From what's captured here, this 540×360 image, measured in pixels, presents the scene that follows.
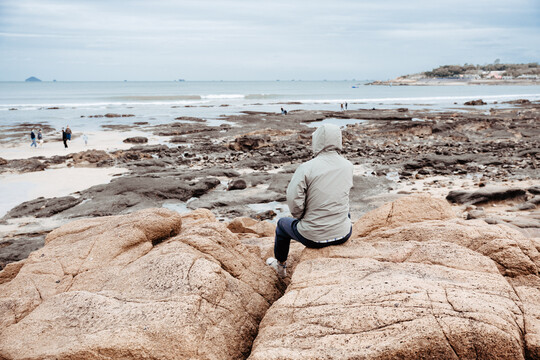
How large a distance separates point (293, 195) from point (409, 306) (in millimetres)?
2024

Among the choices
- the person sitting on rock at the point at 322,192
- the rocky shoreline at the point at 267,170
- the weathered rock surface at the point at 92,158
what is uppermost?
the person sitting on rock at the point at 322,192

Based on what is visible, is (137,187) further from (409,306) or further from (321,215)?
(409,306)

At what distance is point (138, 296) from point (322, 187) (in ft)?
8.16

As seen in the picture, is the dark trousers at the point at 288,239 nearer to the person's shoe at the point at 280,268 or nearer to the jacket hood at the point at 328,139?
the person's shoe at the point at 280,268

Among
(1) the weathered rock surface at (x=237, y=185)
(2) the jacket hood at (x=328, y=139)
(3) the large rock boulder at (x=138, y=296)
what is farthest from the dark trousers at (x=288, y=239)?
(1) the weathered rock surface at (x=237, y=185)

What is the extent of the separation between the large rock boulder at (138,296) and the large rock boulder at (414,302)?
0.54 meters

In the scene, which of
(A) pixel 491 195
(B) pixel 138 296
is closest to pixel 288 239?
(B) pixel 138 296

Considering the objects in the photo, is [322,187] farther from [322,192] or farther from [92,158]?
[92,158]

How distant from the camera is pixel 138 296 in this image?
13.1ft

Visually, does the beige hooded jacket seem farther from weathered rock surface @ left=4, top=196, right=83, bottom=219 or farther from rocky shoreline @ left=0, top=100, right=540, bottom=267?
weathered rock surface @ left=4, top=196, right=83, bottom=219

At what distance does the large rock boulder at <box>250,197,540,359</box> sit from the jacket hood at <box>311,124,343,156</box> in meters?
1.36

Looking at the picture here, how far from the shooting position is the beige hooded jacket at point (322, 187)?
492cm

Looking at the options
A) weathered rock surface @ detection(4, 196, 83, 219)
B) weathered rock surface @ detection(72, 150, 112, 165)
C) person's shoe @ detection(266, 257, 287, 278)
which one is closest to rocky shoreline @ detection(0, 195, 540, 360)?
person's shoe @ detection(266, 257, 287, 278)

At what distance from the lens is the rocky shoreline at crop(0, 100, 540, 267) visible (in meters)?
12.6
